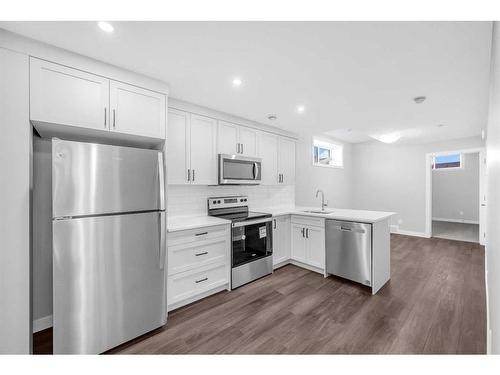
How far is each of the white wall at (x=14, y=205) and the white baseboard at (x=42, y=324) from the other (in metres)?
0.65

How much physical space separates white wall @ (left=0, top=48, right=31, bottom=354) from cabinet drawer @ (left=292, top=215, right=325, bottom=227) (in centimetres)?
303

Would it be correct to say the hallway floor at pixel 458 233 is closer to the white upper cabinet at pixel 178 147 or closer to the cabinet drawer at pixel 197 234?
the cabinet drawer at pixel 197 234

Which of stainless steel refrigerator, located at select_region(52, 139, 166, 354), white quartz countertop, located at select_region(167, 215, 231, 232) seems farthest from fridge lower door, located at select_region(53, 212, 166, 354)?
white quartz countertop, located at select_region(167, 215, 231, 232)

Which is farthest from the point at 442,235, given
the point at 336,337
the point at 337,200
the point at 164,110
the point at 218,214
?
the point at 164,110

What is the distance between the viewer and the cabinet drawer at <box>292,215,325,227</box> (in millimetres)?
3153

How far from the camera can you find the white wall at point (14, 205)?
147 cm

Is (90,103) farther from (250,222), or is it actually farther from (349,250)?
(349,250)

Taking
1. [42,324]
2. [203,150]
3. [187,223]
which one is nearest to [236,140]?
[203,150]

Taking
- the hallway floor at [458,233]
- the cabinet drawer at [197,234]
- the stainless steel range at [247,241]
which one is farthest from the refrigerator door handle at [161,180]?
the hallway floor at [458,233]

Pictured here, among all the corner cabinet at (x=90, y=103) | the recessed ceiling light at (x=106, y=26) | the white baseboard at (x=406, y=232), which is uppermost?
the recessed ceiling light at (x=106, y=26)

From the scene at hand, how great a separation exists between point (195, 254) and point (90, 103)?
5.67 feet

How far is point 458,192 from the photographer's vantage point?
7.45m

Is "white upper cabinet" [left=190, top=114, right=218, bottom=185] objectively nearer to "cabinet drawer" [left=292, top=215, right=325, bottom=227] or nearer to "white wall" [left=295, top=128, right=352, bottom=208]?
"cabinet drawer" [left=292, top=215, right=325, bottom=227]

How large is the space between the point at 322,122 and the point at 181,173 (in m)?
2.49
